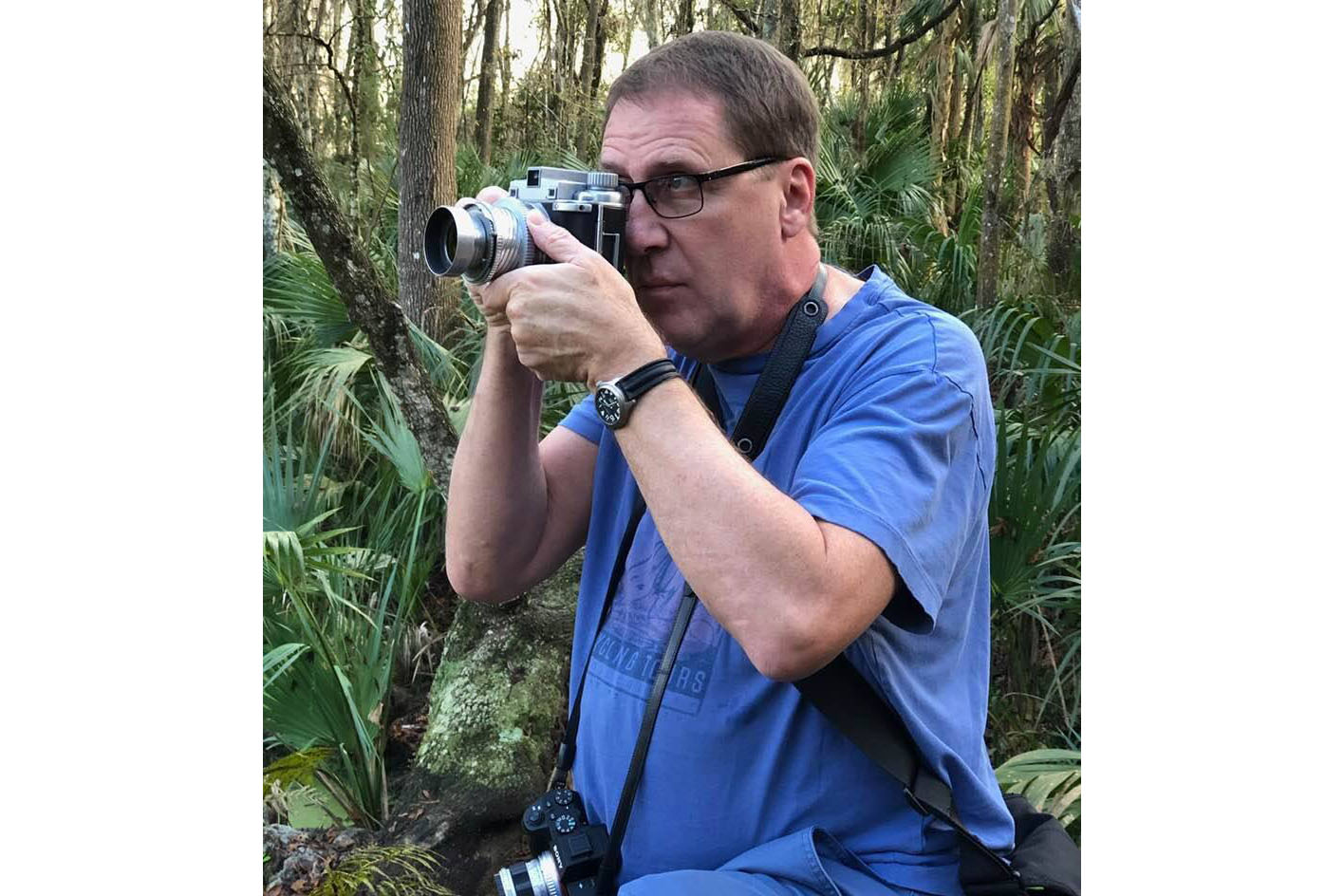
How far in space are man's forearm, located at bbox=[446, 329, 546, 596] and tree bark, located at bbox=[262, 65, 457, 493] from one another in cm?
110

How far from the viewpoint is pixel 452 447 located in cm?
243

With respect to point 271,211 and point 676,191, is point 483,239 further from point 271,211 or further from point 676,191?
point 271,211

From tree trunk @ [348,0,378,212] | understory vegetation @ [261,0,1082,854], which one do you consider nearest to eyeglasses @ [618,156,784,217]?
understory vegetation @ [261,0,1082,854]

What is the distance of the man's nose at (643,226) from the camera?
3.71ft

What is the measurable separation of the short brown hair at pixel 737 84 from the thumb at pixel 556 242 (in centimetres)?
22

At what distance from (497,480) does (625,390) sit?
35 cm

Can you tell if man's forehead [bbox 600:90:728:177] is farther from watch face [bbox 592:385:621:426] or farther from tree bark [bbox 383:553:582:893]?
tree bark [bbox 383:553:582:893]

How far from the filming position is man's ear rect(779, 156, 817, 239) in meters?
1.18

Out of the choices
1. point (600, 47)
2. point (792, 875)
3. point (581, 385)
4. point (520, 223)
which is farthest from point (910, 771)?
point (600, 47)

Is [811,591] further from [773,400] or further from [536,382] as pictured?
[536,382]

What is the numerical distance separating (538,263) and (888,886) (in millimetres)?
655

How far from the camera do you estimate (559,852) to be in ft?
3.81

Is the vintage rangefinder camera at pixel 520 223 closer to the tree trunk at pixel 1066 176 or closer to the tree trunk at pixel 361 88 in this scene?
the tree trunk at pixel 1066 176
